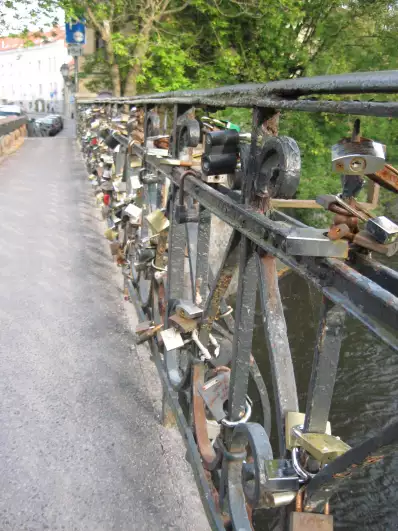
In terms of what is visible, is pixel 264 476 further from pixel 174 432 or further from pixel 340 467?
pixel 174 432

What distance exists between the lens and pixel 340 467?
3.27 ft

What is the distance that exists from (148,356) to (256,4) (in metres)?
14.9

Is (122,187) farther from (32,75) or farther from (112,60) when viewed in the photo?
(32,75)

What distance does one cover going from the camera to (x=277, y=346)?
1.29m

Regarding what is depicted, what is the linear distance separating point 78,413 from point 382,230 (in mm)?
1796

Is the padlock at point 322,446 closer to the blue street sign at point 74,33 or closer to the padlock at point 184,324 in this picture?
the padlock at point 184,324

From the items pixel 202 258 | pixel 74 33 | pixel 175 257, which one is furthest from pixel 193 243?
pixel 74 33

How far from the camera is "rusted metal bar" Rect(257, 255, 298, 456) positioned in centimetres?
126

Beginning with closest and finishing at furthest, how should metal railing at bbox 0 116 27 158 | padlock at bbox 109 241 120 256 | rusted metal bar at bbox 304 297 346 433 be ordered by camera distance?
rusted metal bar at bbox 304 297 346 433, padlock at bbox 109 241 120 256, metal railing at bbox 0 116 27 158

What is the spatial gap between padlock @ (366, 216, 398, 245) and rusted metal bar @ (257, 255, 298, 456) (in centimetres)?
42

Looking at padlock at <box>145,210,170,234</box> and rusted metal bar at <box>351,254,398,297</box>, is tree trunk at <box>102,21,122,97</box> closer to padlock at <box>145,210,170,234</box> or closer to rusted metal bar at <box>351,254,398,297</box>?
padlock at <box>145,210,170,234</box>

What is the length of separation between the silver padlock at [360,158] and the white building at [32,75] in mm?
71301

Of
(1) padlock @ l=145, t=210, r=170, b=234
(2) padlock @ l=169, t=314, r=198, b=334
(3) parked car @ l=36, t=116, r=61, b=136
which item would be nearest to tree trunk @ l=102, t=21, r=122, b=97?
(1) padlock @ l=145, t=210, r=170, b=234

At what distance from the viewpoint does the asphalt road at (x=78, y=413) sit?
1.83 meters
